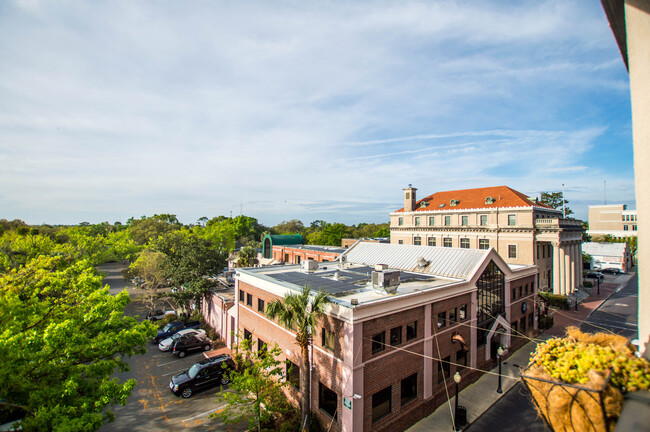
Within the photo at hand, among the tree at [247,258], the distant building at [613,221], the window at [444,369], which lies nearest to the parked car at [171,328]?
the tree at [247,258]

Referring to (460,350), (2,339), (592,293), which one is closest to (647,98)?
(2,339)

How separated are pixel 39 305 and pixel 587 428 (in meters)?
16.0

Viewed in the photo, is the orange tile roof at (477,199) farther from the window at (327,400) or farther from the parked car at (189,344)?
the parked car at (189,344)

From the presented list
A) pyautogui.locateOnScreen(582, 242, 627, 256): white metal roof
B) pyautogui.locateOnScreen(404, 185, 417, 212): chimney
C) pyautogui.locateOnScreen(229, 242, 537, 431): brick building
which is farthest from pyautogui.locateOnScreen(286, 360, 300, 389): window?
pyautogui.locateOnScreen(582, 242, 627, 256): white metal roof

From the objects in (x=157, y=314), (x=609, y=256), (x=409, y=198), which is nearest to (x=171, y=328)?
(x=157, y=314)

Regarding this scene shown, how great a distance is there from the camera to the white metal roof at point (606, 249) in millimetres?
69375

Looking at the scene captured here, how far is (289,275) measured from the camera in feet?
73.8

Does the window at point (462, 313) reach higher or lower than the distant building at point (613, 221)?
lower

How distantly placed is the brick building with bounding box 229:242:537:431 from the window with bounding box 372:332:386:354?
52 millimetres

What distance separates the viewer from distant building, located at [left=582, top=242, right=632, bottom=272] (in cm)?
6841

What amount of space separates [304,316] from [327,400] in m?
4.48

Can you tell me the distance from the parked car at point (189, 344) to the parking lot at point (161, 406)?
29.3 inches

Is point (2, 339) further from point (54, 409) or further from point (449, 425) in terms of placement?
point (449, 425)

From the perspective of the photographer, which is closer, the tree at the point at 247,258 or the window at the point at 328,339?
the window at the point at 328,339
